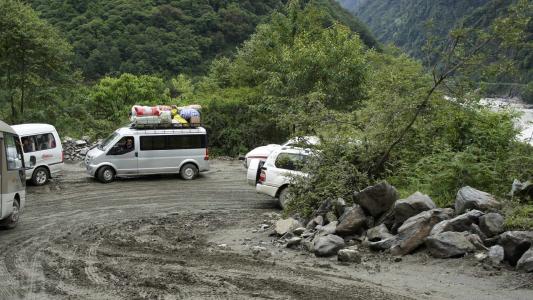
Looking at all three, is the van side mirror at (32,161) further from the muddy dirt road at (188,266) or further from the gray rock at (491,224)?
the gray rock at (491,224)

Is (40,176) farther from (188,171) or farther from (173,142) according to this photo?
(188,171)

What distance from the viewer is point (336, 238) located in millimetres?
9906

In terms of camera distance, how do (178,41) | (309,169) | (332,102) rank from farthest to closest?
(178,41) < (332,102) < (309,169)

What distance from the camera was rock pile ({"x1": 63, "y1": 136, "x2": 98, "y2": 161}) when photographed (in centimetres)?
2569

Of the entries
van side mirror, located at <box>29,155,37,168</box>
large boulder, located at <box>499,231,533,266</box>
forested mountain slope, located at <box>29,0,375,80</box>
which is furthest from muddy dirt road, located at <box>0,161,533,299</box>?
forested mountain slope, located at <box>29,0,375,80</box>

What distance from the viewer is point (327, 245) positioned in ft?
31.6

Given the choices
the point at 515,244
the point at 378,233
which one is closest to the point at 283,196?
the point at 378,233

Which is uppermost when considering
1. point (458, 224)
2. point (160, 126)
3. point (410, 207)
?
point (160, 126)

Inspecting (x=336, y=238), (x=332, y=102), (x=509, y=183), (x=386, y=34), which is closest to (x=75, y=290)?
(x=336, y=238)

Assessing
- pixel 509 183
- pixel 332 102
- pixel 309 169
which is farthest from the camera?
pixel 332 102

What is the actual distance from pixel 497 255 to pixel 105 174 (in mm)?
14245

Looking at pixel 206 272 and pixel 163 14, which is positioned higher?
pixel 163 14

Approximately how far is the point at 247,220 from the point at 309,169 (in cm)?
203

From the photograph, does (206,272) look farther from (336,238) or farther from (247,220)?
(247,220)
